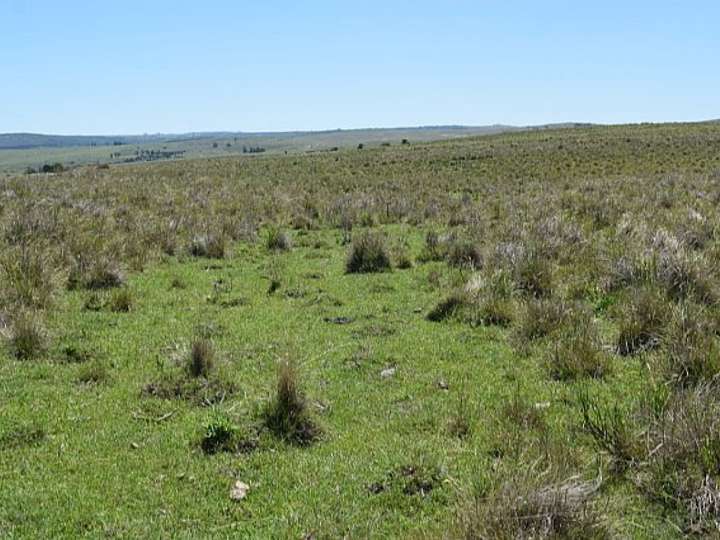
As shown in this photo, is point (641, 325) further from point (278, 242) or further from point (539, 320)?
point (278, 242)

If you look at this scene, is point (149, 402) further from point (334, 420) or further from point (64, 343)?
point (64, 343)

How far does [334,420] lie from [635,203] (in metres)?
16.0

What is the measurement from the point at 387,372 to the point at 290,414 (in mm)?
1725

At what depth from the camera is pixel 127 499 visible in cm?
472

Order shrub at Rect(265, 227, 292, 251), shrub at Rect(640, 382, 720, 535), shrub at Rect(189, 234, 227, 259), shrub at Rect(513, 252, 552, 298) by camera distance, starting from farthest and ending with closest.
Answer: shrub at Rect(265, 227, 292, 251) < shrub at Rect(189, 234, 227, 259) < shrub at Rect(513, 252, 552, 298) < shrub at Rect(640, 382, 720, 535)

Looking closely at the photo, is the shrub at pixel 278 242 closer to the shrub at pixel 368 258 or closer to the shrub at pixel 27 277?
the shrub at pixel 368 258

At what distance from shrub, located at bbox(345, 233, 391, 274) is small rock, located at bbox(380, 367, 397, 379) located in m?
5.74

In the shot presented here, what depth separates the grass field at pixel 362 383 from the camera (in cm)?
447

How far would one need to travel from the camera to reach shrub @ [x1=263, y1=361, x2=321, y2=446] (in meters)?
5.66

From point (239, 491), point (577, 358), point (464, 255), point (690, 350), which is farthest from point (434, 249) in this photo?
point (239, 491)

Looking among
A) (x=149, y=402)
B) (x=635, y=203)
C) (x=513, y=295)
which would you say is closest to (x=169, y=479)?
(x=149, y=402)

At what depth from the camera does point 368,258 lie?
13.2 metres

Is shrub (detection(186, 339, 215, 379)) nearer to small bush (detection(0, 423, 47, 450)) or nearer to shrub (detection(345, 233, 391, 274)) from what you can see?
small bush (detection(0, 423, 47, 450))

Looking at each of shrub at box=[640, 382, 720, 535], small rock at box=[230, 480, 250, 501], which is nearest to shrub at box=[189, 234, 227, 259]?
small rock at box=[230, 480, 250, 501]
